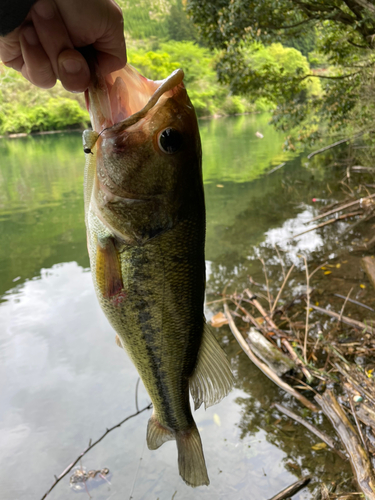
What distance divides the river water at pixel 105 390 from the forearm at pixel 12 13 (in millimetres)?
3329

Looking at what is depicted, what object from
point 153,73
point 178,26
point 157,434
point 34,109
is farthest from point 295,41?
point 178,26

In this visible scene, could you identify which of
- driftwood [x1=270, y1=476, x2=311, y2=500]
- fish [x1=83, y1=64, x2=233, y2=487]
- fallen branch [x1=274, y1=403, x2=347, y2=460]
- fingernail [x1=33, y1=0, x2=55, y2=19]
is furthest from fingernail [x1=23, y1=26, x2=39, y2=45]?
fallen branch [x1=274, y1=403, x2=347, y2=460]

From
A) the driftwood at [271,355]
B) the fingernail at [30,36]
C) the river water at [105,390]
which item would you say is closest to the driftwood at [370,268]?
the river water at [105,390]

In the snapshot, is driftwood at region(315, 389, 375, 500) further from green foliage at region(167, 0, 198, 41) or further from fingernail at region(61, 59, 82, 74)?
green foliage at region(167, 0, 198, 41)

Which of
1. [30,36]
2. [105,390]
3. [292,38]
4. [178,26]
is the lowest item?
[105,390]

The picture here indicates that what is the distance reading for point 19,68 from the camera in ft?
5.20

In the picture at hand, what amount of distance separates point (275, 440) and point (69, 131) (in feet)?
171

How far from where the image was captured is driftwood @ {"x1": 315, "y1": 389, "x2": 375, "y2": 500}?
237 cm

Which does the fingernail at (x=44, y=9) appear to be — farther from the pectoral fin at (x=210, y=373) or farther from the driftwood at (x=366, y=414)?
the driftwood at (x=366, y=414)

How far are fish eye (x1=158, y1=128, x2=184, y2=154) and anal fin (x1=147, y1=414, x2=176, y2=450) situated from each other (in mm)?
1269

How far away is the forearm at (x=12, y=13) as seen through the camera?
3.65 feet

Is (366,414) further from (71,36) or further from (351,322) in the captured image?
(71,36)

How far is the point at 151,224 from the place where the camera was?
1.31m

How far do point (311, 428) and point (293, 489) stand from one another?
57 cm
